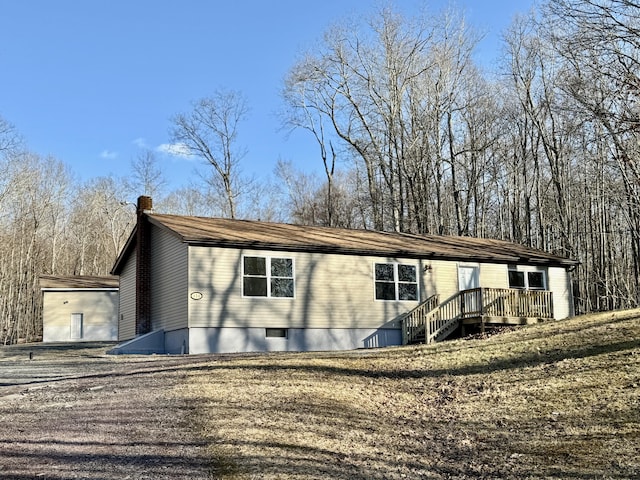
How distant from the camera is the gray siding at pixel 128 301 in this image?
2150 centimetres

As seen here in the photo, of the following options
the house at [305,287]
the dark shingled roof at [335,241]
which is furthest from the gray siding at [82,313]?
the dark shingled roof at [335,241]

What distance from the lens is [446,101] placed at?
36125 mm

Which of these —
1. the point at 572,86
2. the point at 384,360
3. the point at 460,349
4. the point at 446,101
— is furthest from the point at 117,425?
the point at 446,101

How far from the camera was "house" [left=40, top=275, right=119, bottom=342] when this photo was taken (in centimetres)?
3266

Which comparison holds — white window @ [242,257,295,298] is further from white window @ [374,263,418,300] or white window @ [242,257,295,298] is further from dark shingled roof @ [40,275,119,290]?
dark shingled roof @ [40,275,119,290]

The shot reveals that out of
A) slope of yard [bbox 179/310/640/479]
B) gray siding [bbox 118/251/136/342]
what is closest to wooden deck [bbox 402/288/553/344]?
slope of yard [bbox 179/310/640/479]

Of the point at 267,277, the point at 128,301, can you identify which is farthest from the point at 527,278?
the point at 128,301

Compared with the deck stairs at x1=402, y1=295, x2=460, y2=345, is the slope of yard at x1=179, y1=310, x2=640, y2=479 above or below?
below

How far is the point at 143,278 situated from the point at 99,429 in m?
13.1

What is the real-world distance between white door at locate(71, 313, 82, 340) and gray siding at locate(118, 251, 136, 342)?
10.9 meters

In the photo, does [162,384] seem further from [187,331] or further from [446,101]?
[446,101]

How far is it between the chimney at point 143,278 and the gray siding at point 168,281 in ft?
0.79

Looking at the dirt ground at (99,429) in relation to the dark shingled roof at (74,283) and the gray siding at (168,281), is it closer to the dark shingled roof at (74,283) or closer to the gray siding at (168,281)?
the gray siding at (168,281)

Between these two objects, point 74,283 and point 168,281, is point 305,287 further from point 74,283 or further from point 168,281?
point 74,283
